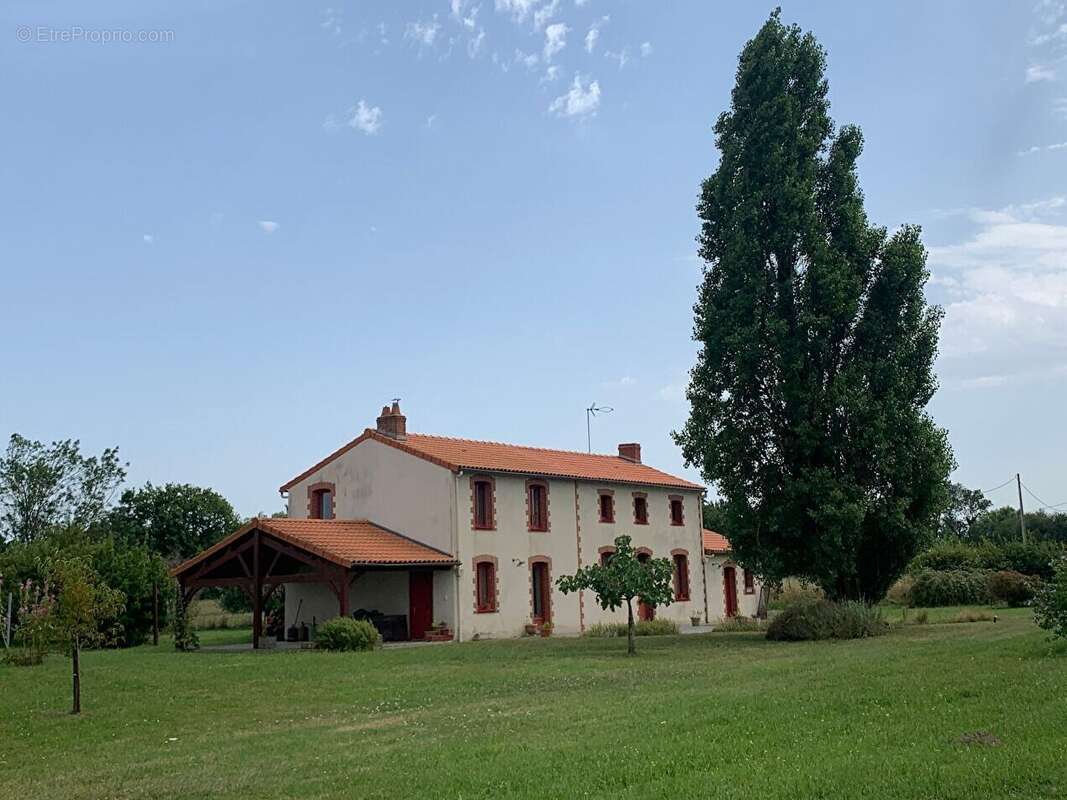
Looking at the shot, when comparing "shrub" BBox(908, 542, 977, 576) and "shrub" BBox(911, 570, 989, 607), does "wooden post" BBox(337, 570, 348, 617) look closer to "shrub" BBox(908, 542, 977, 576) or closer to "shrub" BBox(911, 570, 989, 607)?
"shrub" BBox(911, 570, 989, 607)

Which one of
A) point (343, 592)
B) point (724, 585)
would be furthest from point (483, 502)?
point (724, 585)

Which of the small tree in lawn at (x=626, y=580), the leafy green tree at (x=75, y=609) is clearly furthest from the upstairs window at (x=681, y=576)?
the leafy green tree at (x=75, y=609)

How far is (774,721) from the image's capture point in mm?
9648

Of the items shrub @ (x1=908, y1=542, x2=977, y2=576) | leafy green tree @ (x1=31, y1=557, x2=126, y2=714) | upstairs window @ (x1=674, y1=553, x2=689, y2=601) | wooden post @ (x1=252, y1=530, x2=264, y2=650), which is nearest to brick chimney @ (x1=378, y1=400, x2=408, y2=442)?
wooden post @ (x1=252, y1=530, x2=264, y2=650)

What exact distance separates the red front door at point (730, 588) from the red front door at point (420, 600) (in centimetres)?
1457

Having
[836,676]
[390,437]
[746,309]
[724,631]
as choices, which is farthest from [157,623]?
[836,676]

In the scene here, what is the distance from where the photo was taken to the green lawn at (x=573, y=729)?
24.3 feet

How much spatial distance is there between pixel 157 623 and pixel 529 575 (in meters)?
11.6

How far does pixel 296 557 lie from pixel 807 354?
1409 centimetres

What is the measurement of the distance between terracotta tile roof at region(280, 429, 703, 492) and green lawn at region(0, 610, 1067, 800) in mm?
11975

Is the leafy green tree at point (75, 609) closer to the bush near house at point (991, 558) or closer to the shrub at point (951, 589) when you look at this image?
the shrub at point (951, 589)

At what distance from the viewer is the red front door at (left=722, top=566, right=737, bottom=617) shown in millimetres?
39781

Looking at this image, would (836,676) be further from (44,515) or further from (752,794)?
(44,515)

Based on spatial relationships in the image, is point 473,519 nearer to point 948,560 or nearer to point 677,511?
point 677,511
